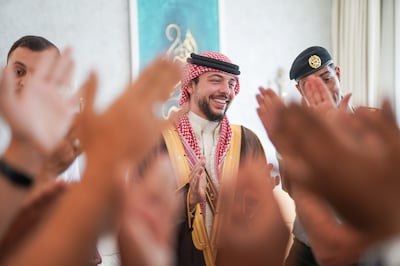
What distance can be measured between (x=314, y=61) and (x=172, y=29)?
2018mm

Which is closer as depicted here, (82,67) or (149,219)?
(149,219)

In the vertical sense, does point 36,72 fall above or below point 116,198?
above

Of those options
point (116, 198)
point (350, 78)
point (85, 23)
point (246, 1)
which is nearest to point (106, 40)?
point (85, 23)

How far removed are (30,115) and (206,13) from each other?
378 centimetres

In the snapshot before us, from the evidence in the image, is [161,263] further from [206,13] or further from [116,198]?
[206,13]

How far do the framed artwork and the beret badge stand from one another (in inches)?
67.0

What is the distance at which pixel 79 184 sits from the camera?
0.40 m

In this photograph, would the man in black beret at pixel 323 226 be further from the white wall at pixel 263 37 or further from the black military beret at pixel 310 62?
the white wall at pixel 263 37

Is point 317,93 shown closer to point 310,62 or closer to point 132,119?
point 132,119

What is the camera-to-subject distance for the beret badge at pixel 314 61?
2178 mm

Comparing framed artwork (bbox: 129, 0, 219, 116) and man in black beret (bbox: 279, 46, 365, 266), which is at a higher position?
framed artwork (bbox: 129, 0, 219, 116)

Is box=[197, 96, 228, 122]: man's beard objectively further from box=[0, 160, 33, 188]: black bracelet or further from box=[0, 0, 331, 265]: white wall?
box=[0, 160, 33, 188]: black bracelet

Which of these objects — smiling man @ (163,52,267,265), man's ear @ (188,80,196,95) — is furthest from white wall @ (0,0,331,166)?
smiling man @ (163,52,267,265)

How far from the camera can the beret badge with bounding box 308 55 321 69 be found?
7.14ft
